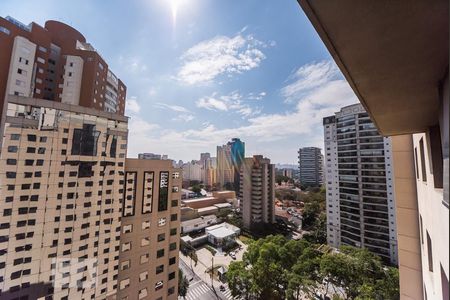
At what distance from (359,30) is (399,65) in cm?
75

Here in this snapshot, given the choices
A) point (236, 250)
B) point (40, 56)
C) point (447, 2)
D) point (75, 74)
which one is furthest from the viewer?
point (236, 250)

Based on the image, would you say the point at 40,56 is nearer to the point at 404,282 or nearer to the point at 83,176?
the point at 83,176

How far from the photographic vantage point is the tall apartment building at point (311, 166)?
6481 cm

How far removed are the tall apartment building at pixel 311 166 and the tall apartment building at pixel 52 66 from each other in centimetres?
6061

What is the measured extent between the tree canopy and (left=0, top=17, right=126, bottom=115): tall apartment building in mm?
21647

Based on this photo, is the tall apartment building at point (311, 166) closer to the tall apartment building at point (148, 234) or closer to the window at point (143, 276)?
the tall apartment building at point (148, 234)

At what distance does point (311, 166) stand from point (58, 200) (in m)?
67.2

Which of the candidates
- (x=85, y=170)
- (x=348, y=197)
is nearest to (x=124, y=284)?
(x=85, y=170)

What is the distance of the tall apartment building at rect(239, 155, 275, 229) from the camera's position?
3188cm

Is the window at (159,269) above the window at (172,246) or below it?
below

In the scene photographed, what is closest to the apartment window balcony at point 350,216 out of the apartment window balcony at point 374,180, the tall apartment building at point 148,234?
the apartment window balcony at point 374,180

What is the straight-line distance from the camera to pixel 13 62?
16.0 metres

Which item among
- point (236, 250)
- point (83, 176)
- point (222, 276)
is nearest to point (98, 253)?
point (83, 176)

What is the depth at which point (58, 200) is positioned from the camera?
36.0 feet
